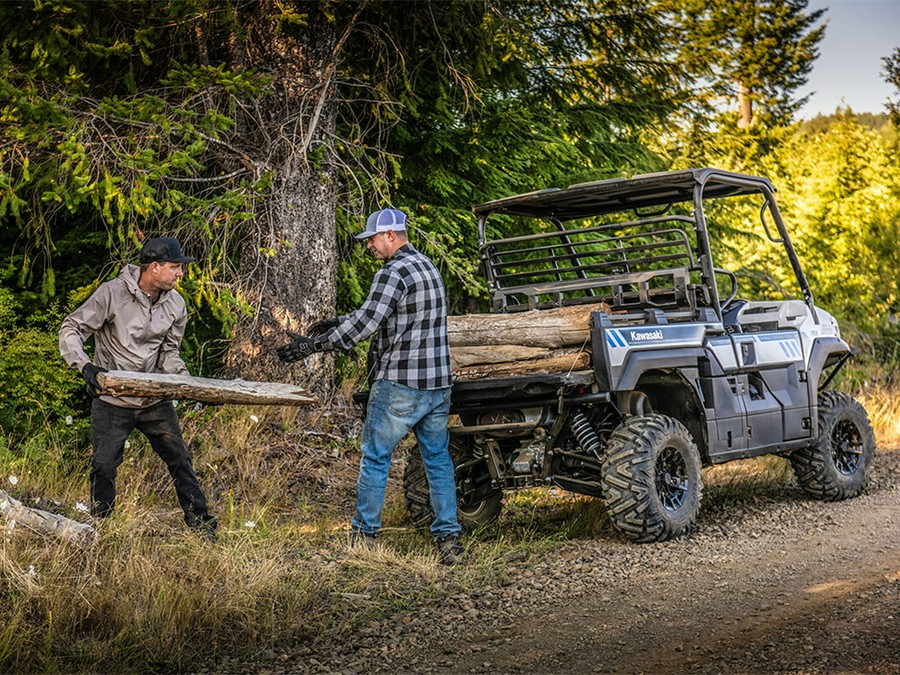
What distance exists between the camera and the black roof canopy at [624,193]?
7.85 meters

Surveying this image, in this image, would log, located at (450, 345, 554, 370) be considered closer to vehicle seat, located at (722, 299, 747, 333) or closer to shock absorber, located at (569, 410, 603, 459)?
shock absorber, located at (569, 410, 603, 459)

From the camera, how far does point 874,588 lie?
19.3ft

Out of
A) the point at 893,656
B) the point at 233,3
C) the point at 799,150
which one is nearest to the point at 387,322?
the point at 893,656

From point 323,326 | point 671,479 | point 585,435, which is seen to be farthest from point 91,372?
point 671,479

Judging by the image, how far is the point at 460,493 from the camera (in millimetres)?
8070

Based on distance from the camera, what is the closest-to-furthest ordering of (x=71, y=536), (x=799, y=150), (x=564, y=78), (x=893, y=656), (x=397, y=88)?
1. (x=893, y=656)
2. (x=71, y=536)
3. (x=397, y=88)
4. (x=564, y=78)
5. (x=799, y=150)

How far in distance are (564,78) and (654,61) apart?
1.25 metres

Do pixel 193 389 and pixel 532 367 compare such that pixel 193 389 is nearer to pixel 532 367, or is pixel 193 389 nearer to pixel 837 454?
pixel 532 367


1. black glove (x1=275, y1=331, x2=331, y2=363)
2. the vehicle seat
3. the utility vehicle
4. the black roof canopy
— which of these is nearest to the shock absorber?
the utility vehicle

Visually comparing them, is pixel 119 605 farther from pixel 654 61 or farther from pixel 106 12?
pixel 654 61

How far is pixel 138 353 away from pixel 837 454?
6.17 m

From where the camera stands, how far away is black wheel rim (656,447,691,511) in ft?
24.5

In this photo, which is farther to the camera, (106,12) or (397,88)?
(397,88)

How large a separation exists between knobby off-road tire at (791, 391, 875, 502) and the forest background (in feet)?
11.8
